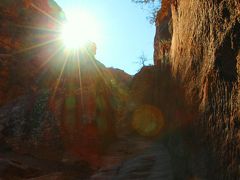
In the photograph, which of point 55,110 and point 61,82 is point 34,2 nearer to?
point 61,82

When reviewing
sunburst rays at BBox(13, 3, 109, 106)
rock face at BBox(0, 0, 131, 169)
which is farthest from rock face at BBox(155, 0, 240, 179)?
sunburst rays at BBox(13, 3, 109, 106)

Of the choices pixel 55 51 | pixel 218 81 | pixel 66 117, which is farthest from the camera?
pixel 55 51

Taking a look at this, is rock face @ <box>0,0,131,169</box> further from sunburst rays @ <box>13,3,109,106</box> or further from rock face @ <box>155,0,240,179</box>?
rock face @ <box>155,0,240,179</box>

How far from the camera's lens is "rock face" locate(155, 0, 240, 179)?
15.5ft

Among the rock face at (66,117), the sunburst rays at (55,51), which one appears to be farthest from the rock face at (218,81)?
the sunburst rays at (55,51)

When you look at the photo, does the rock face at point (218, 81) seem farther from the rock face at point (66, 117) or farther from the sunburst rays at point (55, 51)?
the sunburst rays at point (55, 51)

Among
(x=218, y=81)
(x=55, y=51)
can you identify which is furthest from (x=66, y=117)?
(x=55, y=51)

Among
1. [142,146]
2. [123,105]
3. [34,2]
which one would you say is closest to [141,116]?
[123,105]

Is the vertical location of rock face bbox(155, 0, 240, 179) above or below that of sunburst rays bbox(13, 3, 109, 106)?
below

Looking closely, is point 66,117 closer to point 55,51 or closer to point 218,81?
point 218,81

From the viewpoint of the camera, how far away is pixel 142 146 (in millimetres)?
16688

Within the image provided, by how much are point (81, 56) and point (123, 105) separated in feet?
36.5

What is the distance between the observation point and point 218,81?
5.47m

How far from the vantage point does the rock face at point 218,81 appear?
471cm
